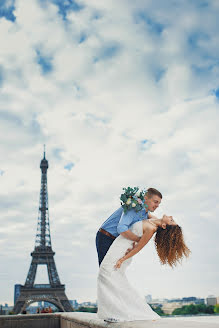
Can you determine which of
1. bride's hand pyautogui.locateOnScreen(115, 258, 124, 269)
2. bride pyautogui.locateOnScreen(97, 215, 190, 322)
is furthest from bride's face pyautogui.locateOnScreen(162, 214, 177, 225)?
bride's hand pyautogui.locateOnScreen(115, 258, 124, 269)

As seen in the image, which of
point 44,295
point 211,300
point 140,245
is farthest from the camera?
point 211,300

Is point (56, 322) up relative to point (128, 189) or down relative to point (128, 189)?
down

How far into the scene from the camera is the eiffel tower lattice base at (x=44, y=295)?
2063 inches

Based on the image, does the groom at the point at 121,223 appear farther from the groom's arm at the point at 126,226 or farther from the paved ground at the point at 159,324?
the paved ground at the point at 159,324

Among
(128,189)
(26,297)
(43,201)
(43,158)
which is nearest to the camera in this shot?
(128,189)

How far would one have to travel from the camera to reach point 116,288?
4133 mm

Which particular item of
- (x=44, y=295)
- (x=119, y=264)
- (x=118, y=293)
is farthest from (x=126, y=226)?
(x=44, y=295)

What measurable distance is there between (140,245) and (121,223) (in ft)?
1.13

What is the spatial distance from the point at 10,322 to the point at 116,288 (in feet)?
20.5

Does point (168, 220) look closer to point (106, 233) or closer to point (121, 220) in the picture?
point (121, 220)

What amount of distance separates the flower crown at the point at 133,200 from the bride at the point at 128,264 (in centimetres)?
25

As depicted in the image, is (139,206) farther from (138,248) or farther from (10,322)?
(10,322)

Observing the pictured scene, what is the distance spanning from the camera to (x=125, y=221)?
14.4 ft

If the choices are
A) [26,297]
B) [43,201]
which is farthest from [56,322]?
[43,201]
